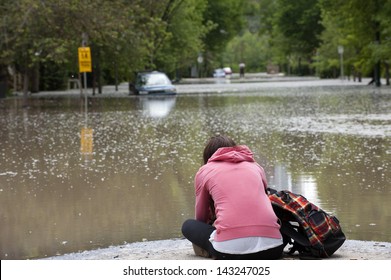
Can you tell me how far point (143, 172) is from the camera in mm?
15734

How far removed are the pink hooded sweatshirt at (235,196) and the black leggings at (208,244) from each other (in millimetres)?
94

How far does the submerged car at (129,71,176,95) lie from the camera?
53188 millimetres

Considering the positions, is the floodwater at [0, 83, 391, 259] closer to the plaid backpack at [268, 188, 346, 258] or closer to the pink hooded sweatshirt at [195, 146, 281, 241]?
the plaid backpack at [268, 188, 346, 258]

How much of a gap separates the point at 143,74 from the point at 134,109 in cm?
1689

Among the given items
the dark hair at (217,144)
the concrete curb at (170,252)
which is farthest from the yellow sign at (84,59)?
the dark hair at (217,144)

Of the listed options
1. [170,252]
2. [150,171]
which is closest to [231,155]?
[170,252]

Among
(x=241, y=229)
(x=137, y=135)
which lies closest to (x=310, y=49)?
(x=137, y=135)

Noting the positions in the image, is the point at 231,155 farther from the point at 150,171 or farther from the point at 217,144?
the point at 150,171

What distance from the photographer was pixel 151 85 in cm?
5378

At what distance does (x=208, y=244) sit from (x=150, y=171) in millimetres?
8710

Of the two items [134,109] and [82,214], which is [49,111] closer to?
[134,109]

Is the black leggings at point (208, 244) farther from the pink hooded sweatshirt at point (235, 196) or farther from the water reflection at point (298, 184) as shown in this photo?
the water reflection at point (298, 184)

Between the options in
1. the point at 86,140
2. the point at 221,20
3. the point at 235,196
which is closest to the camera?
the point at 235,196

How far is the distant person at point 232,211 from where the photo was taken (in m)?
6.78
